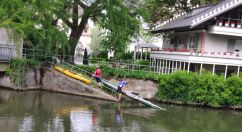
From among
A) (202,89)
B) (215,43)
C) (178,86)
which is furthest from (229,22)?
(178,86)

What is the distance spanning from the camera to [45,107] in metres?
31.2

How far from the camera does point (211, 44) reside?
44.2 metres

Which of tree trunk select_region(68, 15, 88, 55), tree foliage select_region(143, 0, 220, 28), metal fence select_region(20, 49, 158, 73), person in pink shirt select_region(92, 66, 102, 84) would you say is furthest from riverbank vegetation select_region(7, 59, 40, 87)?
tree foliage select_region(143, 0, 220, 28)

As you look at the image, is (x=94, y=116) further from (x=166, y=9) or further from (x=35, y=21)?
(x=166, y=9)

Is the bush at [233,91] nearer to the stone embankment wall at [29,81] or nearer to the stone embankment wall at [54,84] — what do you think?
the stone embankment wall at [54,84]

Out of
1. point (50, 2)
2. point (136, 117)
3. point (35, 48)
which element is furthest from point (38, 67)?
point (136, 117)

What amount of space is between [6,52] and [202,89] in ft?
56.1

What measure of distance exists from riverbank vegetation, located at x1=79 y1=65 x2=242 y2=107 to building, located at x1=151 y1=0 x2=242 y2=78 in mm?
3064

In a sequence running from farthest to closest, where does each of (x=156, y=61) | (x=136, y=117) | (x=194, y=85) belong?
(x=156, y=61), (x=194, y=85), (x=136, y=117)

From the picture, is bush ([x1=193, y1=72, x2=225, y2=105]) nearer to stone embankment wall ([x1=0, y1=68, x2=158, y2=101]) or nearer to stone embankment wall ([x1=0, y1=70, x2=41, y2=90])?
stone embankment wall ([x1=0, y1=68, x2=158, y2=101])

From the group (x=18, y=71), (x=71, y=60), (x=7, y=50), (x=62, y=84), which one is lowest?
(x=62, y=84)

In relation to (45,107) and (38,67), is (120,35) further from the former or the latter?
(45,107)

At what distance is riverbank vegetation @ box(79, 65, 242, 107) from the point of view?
37000mm

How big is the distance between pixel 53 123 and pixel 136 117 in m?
6.64
